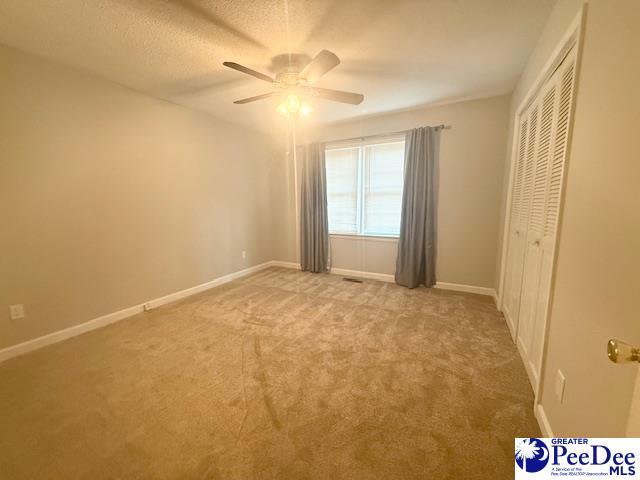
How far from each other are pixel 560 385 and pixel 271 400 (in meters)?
1.57

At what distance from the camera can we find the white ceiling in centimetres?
Answer: 163

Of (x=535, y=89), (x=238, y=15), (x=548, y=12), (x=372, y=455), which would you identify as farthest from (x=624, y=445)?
(x=238, y=15)

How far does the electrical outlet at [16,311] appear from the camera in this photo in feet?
6.85

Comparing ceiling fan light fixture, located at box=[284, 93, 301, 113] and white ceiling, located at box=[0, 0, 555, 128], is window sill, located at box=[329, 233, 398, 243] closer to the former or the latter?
white ceiling, located at box=[0, 0, 555, 128]

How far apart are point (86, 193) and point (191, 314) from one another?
5.25 ft

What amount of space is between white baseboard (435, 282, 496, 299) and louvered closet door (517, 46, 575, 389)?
1329 millimetres

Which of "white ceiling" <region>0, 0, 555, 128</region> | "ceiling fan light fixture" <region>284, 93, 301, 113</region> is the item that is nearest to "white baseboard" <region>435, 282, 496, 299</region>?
"white ceiling" <region>0, 0, 555, 128</region>

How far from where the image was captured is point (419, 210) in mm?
3488

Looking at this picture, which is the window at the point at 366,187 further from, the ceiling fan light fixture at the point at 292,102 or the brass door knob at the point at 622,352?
the brass door knob at the point at 622,352

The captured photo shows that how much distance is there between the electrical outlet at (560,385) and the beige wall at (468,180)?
2.30 meters

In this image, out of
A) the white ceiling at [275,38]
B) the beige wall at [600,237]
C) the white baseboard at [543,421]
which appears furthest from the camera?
the white ceiling at [275,38]

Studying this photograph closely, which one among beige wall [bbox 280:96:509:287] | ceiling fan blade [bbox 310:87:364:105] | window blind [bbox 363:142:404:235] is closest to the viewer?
ceiling fan blade [bbox 310:87:364:105]

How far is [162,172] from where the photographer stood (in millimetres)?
3059

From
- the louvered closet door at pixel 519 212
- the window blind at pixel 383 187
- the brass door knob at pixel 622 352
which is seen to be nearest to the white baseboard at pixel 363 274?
the window blind at pixel 383 187
